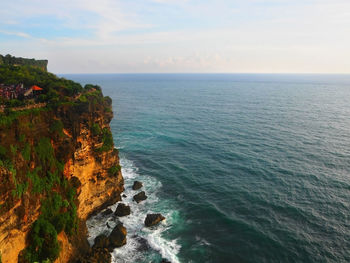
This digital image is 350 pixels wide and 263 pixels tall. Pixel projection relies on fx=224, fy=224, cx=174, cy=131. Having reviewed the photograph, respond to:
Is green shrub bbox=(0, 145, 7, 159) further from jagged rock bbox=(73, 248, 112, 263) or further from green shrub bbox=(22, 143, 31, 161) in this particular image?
jagged rock bbox=(73, 248, 112, 263)

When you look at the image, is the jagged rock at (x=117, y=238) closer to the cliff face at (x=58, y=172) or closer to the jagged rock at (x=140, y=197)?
the cliff face at (x=58, y=172)

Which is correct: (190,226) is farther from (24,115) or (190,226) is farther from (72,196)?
(24,115)

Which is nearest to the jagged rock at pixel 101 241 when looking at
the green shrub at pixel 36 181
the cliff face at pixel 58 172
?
the cliff face at pixel 58 172

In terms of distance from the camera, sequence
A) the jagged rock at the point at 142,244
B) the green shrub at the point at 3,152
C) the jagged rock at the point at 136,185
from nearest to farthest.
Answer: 1. the green shrub at the point at 3,152
2. the jagged rock at the point at 142,244
3. the jagged rock at the point at 136,185

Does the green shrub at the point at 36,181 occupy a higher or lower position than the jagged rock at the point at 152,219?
higher

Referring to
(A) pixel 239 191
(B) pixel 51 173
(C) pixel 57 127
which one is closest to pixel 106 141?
(C) pixel 57 127

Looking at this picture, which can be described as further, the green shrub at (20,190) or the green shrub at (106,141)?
the green shrub at (106,141)

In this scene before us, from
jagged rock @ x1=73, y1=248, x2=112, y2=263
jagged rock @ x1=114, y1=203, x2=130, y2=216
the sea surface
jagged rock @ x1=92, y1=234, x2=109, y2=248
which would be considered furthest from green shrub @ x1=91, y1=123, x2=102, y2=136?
jagged rock @ x1=73, y1=248, x2=112, y2=263

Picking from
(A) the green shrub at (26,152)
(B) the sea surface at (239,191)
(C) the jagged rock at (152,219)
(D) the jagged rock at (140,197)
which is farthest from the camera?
(D) the jagged rock at (140,197)
